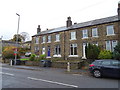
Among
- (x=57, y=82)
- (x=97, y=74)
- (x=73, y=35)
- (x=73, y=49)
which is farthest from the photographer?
(x=73, y=35)

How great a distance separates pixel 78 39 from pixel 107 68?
44.1ft

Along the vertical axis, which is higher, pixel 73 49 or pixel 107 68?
pixel 73 49

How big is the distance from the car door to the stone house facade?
9.79 m

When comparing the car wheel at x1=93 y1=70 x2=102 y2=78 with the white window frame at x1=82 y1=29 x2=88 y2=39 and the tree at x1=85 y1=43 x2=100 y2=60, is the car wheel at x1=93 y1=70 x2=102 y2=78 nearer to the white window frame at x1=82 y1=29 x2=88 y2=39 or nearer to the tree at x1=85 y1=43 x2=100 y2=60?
the tree at x1=85 y1=43 x2=100 y2=60

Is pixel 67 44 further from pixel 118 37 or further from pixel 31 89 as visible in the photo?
pixel 31 89

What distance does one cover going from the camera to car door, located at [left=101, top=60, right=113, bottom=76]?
915 centimetres

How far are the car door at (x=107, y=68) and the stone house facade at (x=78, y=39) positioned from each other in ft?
32.1

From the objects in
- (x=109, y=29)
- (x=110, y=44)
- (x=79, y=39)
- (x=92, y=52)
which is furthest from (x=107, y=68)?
(x=79, y=39)

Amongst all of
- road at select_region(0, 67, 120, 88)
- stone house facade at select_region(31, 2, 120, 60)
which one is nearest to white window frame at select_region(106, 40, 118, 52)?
stone house facade at select_region(31, 2, 120, 60)

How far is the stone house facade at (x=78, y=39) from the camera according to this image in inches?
745

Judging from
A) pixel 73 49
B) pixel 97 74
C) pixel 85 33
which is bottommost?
pixel 97 74

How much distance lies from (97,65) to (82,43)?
1198 centimetres

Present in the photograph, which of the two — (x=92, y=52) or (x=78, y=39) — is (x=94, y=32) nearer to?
(x=78, y=39)

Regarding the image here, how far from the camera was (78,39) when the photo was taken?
73.4 ft
